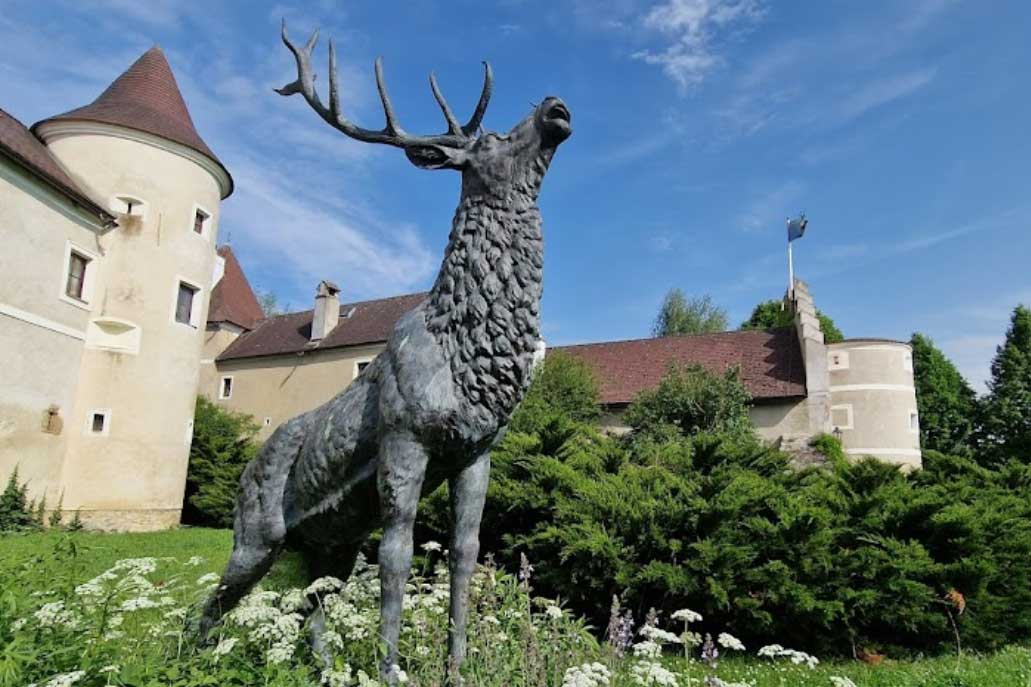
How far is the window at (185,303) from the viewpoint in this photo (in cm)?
1936

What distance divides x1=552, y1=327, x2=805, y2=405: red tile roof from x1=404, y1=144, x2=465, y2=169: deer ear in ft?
74.4

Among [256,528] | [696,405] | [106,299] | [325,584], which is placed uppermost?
[106,299]

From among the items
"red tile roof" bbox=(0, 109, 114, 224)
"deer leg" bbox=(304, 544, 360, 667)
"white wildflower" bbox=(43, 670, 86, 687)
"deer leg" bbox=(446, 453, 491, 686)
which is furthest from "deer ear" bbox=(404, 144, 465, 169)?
"red tile roof" bbox=(0, 109, 114, 224)

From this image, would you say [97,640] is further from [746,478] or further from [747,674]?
[746,478]

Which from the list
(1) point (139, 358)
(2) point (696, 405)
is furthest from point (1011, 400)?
(1) point (139, 358)

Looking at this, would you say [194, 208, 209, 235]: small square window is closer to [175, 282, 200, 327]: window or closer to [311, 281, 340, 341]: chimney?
[175, 282, 200, 327]: window

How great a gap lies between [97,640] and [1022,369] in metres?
39.2

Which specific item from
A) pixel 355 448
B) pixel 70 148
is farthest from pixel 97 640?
pixel 70 148

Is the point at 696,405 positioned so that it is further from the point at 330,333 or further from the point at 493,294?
the point at 493,294

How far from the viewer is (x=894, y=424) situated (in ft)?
80.3

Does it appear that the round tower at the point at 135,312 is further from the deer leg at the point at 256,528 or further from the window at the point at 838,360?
the window at the point at 838,360

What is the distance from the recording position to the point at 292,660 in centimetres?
310

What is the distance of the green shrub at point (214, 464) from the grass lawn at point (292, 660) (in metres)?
16.1

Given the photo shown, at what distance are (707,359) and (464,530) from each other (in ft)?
83.4
